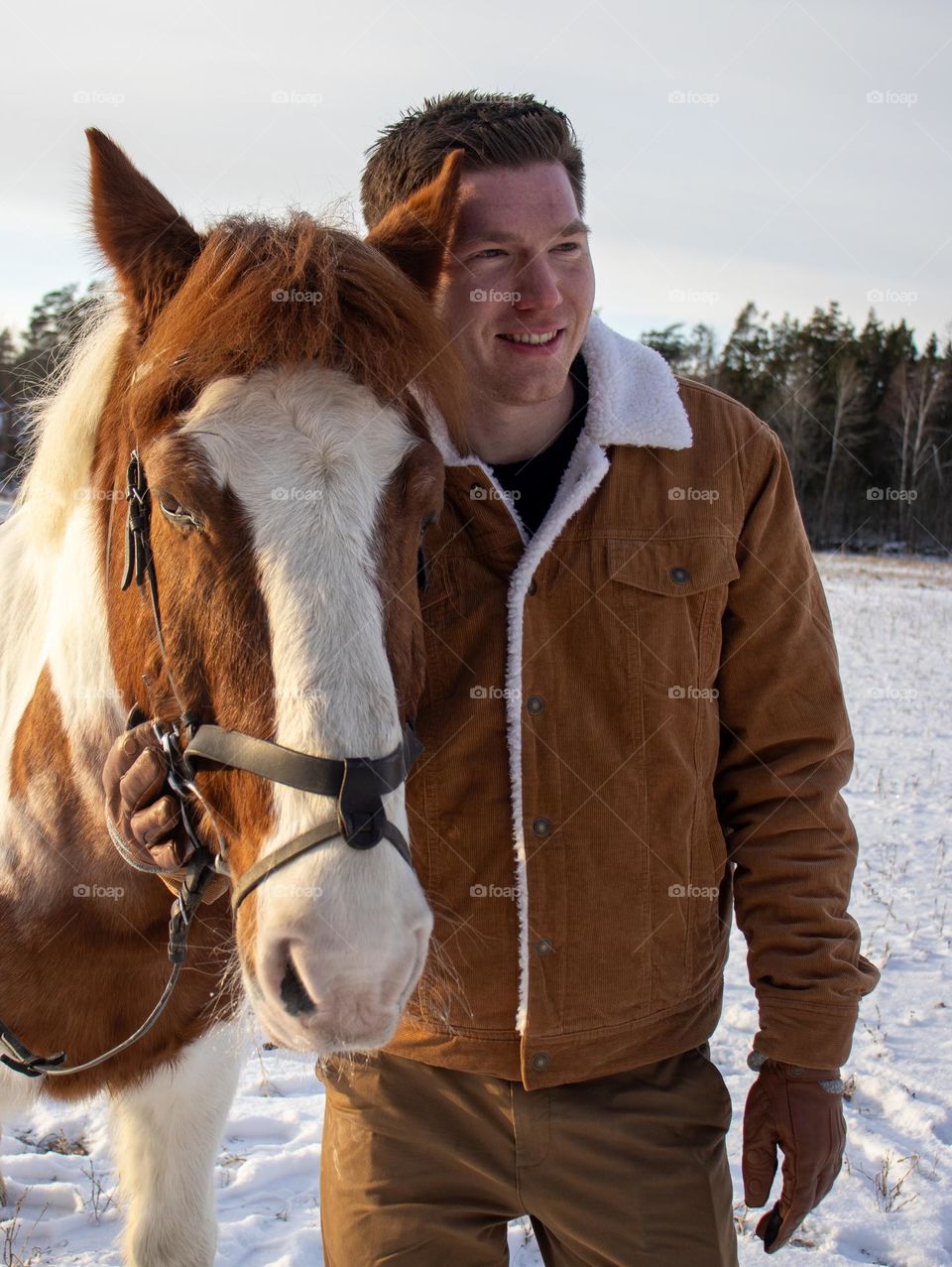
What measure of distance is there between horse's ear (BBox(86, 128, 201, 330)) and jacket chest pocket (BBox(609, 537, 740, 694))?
105cm

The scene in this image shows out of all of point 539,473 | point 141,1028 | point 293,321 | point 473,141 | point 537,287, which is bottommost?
point 141,1028

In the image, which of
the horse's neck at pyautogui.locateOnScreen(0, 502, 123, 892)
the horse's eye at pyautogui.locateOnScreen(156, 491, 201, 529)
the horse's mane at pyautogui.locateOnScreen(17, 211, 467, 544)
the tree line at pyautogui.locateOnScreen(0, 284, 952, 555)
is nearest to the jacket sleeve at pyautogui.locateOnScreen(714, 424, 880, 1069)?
the horse's mane at pyautogui.locateOnScreen(17, 211, 467, 544)

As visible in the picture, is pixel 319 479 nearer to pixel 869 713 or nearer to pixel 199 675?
pixel 199 675

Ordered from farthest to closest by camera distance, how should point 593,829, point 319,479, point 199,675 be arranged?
point 593,829, point 199,675, point 319,479

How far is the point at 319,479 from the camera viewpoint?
1571 millimetres

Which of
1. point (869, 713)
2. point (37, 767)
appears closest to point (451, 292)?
point (37, 767)

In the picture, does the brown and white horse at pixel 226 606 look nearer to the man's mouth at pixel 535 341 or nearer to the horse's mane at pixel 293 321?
the horse's mane at pixel 293 321

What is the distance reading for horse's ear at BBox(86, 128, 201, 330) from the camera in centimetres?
188

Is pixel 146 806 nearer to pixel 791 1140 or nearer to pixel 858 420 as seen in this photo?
pixel 791 1140

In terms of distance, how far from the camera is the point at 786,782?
6.91ft

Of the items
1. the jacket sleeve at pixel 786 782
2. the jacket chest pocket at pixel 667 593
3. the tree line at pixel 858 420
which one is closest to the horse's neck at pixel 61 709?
the jacket chest pocket at pixel 667 593

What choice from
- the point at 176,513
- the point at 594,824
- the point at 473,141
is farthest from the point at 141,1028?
the point at 473,141

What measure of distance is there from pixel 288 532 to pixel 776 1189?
3027mm

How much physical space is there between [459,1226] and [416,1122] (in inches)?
8.9
